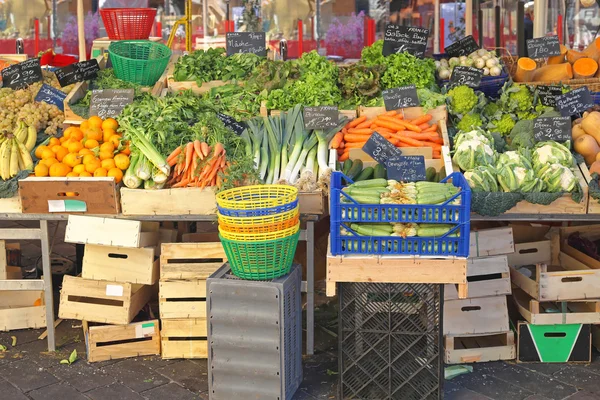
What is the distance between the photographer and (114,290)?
499 centimetres

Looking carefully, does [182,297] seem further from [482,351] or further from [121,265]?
[482,351]

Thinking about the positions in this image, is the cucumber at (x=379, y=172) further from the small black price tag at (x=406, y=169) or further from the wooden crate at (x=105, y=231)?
the wooden crate at (x=105, y=231)

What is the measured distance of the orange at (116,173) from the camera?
4.87 m

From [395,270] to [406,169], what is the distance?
2.17ft

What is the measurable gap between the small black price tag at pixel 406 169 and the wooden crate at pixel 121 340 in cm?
185

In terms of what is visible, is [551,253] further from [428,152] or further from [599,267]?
[428,152]

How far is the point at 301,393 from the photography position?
14.9 feet

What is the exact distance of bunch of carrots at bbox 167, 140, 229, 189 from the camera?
4805 millimetres

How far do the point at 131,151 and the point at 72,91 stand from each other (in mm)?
1028

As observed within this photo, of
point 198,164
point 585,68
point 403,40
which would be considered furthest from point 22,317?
point 585,68

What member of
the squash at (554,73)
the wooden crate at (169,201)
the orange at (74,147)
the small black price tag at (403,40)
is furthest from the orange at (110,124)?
the squash at (554,73)

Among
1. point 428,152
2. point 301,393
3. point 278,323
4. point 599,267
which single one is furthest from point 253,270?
point 599,267

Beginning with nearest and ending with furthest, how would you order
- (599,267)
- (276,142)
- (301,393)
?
(301,393) → (599,267) → (276,142)

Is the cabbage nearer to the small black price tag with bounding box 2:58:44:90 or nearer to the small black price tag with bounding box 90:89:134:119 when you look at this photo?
the small black price tag with bounding box 90:89:134:119
